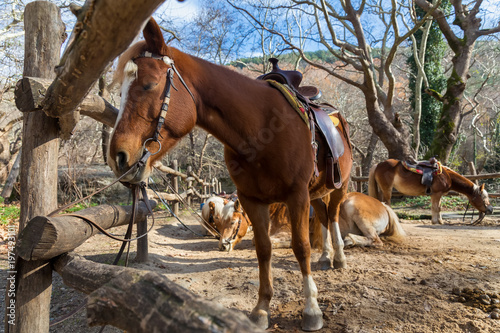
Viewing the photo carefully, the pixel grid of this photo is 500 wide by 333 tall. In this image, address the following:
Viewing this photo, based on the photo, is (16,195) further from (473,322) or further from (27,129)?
(473,322)

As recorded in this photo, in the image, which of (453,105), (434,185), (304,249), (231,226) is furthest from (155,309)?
(453,105)

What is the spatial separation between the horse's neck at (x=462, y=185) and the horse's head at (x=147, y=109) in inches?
344

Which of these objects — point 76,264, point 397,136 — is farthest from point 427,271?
point 397,136

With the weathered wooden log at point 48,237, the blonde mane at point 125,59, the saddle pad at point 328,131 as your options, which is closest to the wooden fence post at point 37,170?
the weathered wooden log at point 48,237

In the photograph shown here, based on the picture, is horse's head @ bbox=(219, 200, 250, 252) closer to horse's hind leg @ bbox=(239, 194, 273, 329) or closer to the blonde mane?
horse's hind leg @ bbox=(239, 194, 273, 329)

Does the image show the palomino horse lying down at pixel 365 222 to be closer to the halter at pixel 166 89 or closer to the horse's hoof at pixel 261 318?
the horse's hoof at pixel 261 318

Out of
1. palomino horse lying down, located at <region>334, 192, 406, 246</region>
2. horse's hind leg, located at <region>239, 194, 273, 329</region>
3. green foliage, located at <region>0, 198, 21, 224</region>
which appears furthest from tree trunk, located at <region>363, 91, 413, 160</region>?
green foliage, located at <region>0, 198, 21, 224</region>

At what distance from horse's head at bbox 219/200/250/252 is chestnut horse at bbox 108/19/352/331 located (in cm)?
281

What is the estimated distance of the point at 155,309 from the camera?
2.97 feet

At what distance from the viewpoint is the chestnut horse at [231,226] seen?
529cm

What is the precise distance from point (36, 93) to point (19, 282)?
3.89 ft

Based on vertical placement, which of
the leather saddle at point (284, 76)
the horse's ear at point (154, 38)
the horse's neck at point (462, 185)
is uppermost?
the leather saddle at point (284, 76)

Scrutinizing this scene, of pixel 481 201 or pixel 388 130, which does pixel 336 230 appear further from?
pixel 388 130

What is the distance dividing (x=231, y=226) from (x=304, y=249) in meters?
3.27
